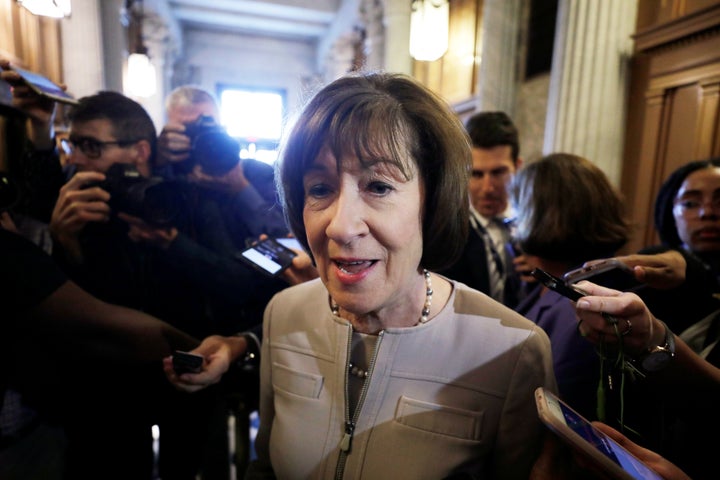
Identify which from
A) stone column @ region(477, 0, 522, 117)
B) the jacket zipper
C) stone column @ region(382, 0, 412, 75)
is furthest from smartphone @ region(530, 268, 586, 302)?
stone column @ region(382, 0, 412, 75)

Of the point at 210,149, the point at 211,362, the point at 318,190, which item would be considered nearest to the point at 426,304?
the point at 318,190

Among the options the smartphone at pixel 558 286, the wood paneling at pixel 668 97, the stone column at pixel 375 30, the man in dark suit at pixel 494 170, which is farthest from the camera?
the stone column at pixel 375 30

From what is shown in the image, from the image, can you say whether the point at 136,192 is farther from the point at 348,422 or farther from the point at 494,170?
the point at 494,170

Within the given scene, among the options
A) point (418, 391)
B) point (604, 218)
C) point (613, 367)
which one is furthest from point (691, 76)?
point (418, 391)

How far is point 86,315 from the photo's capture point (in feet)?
3.71

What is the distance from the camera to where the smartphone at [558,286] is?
2.02 feet

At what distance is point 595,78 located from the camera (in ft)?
8.33

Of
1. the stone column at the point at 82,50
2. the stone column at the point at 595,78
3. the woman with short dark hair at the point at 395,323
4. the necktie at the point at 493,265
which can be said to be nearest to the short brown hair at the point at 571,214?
the woman with short dark hair at the point at 395,323

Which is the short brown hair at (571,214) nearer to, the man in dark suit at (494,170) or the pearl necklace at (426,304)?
the pearl necklace at (426,304)

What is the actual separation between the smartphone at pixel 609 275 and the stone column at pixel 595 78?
2026 mm

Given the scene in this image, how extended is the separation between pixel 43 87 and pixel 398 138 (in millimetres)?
1009

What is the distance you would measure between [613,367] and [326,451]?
1.83ft

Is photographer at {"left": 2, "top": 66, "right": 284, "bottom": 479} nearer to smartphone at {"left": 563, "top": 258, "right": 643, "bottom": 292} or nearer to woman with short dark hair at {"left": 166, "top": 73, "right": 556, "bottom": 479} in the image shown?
woman with short dark hair at {"left": 166, "top": 73, "right": 556, "bottom": 479}

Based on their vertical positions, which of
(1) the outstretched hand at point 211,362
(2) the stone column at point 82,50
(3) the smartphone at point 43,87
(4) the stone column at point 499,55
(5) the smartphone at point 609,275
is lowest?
(1) the outstretched hand at point 211,362
